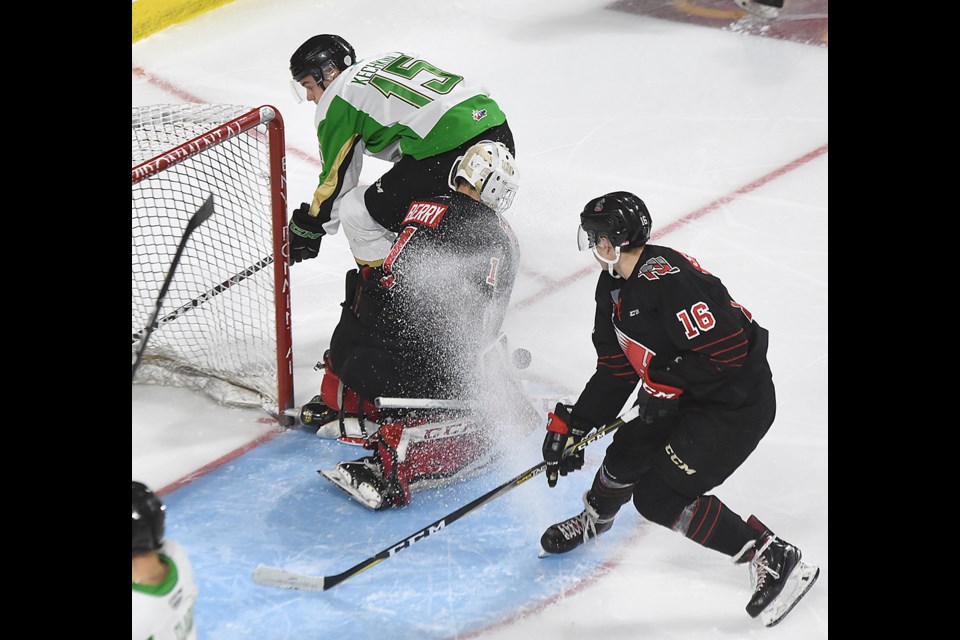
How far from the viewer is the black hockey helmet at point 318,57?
3635 millimetres

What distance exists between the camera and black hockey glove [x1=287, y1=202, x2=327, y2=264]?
3660mm

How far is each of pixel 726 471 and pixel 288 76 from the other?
325 centimetres

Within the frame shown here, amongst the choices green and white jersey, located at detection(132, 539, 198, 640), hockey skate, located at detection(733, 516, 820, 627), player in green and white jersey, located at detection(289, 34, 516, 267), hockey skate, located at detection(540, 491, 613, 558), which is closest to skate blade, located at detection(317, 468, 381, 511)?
hockey skate, located at detection(540, 491, 613, 558)

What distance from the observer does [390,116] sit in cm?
358

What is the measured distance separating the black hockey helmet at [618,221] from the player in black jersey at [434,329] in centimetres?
54

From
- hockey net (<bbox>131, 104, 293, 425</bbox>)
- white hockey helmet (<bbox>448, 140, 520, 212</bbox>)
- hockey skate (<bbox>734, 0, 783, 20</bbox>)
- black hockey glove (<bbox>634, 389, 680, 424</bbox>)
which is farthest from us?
hockey skate (<bbox>734, 0, 783, 20</bbox>)

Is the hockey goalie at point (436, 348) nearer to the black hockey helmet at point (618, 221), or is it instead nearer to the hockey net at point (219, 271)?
the hockey net at point (219, 271)

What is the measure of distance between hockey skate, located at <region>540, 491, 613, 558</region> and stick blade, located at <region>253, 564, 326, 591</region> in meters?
0.54

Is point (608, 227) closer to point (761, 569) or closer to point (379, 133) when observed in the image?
point (761, 569)

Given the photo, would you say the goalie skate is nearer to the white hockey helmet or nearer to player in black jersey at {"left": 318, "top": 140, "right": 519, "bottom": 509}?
player in black jersey at {"left": 318, "top": 140, "right": 519, "bottom": 509}

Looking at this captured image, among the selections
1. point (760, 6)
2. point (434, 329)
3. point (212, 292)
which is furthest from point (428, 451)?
point (760, 6)

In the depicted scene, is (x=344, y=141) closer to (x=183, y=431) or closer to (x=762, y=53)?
(x=183, y=431)

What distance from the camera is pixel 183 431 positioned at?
3611mm

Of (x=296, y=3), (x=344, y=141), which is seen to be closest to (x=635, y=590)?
(x=344, y=141)
